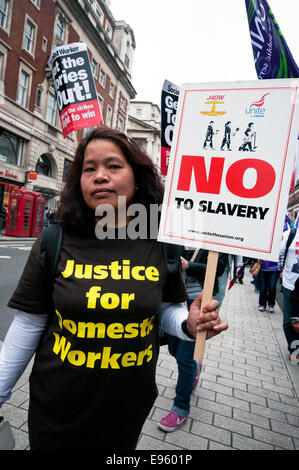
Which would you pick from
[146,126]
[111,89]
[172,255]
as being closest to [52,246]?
[172,255]

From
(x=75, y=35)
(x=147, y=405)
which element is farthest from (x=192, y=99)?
(x=75, y=35)

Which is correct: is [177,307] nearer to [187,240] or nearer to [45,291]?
[187,240]

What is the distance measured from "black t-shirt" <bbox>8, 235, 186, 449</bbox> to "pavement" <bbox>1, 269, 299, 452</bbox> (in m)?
1.11

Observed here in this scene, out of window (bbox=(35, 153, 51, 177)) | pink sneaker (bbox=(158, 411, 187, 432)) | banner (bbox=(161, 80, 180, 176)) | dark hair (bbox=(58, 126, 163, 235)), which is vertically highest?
window (bbox=(35, 153, 51, 177))

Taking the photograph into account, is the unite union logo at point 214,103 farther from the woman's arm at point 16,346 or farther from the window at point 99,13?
the window at point 99,13

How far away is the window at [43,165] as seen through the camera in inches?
844

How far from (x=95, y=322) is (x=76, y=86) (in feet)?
11.8

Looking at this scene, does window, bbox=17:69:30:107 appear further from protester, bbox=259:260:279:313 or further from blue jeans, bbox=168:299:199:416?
blue jeans, bbox=168:299:199:416

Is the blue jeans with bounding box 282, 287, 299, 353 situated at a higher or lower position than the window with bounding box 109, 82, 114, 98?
lower

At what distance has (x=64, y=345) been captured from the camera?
1.20m

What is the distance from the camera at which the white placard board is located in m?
1.21

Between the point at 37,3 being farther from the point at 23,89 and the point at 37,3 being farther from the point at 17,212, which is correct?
the point at 17,212

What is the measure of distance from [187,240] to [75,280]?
0.49 meters

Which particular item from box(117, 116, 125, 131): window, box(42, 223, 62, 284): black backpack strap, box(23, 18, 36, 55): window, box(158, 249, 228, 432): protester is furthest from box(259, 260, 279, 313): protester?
box(117, 116, 125, 131): window
